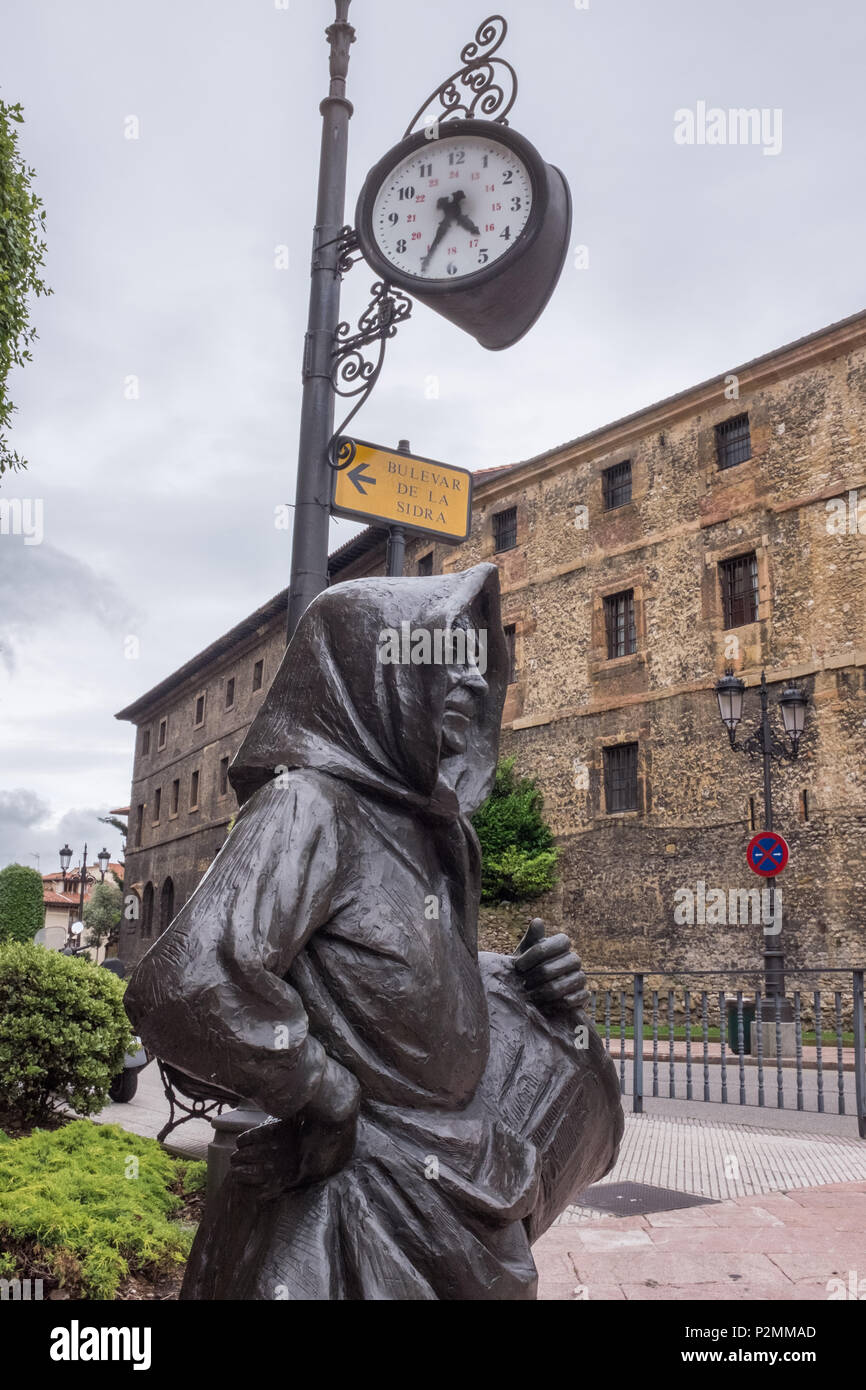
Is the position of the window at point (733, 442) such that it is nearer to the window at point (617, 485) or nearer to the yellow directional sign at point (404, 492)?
the window at point (617, 485)

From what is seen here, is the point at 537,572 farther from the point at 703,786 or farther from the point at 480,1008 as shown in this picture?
the point at 480,1008

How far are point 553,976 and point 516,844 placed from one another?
2195cm

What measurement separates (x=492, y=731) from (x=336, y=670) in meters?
0.36

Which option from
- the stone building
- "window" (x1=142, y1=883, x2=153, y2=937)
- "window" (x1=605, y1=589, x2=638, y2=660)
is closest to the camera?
the stone building

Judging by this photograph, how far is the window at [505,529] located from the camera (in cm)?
2592

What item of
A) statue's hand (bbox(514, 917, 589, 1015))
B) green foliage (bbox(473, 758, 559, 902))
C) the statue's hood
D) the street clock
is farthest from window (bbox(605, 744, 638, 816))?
the statue's hood

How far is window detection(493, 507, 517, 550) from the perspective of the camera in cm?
2592

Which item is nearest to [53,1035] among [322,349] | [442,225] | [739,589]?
[322,349]

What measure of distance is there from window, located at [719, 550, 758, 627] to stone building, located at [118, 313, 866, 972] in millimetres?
43

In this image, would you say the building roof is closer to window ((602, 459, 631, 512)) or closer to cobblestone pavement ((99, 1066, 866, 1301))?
window ((602, 459, 631, 512))

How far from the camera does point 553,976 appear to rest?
1.87 metres

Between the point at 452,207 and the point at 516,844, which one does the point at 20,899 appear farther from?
the point at 452,207

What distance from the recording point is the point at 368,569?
28625 mm

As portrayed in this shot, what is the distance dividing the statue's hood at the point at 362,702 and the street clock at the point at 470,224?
86.5 inches
